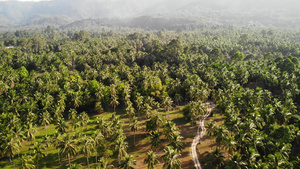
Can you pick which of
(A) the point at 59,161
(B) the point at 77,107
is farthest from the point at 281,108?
(B) the point at 77,107

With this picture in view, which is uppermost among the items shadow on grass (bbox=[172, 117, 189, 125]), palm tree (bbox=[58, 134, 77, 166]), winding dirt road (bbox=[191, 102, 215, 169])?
palm tree (bbox=[58, 134, 77, 166])

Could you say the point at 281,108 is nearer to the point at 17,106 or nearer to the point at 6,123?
the point at 6,123

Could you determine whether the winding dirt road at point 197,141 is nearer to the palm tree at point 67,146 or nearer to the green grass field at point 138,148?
the green grass field at point 138,148

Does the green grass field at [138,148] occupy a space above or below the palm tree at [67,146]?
below

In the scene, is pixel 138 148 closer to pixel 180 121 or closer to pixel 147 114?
pixel 147 114

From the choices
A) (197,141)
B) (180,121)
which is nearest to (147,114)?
(180,121)

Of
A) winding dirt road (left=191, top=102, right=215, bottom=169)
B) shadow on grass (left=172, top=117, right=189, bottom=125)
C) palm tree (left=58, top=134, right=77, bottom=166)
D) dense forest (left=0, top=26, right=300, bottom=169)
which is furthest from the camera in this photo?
shadow on grass (left=172, top=117, right=189, bottom=125)

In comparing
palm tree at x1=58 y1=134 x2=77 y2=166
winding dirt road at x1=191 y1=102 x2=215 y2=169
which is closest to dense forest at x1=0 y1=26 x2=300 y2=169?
palm tree at x1=58 y1=134 x2=77 y2=166

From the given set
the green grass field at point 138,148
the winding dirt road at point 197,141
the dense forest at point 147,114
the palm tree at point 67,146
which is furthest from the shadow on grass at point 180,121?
the palm tree at point 67,146

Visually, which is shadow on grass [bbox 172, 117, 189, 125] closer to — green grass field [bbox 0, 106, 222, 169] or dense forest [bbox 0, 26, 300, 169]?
green grass field [bbox 0, 106, 222, 169]
